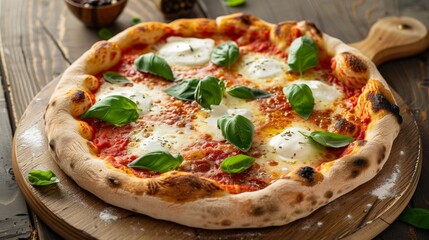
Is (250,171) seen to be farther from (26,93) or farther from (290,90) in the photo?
(26,93)

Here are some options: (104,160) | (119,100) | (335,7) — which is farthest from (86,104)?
(335,7)

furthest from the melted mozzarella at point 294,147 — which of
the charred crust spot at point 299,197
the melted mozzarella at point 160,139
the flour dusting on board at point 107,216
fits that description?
the flour dusting on board at point 107,216

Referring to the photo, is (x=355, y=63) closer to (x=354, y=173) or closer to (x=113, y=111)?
(x=354, y=173)

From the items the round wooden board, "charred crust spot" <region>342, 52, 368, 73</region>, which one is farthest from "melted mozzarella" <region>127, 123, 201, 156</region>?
"charred crust spot" <region>342, 52, 368, 73</region>

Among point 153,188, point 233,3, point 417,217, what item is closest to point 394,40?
point 233,3

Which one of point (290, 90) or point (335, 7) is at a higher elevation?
point (290, 90)

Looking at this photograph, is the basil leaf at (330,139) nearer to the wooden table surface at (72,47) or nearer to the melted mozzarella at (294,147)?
the melted mozzarella at (294,147)
